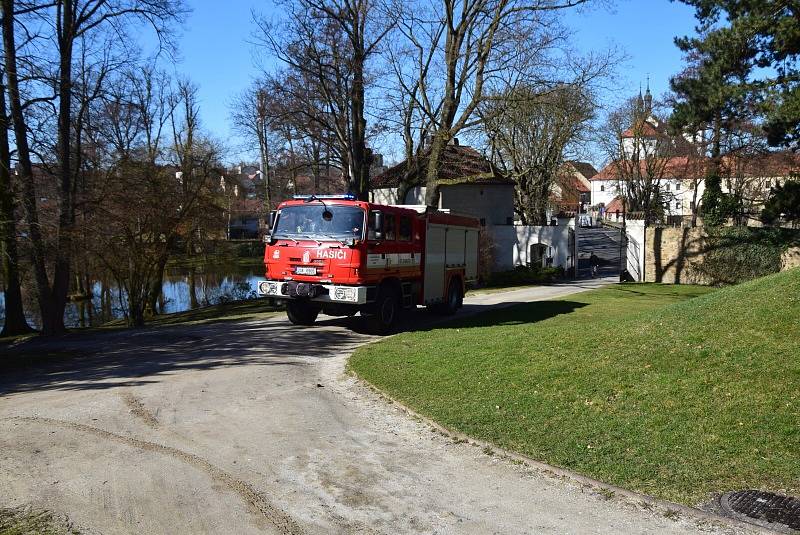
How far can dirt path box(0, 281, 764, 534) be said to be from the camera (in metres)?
5.02

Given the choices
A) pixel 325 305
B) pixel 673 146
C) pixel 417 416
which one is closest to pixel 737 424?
pixel 417 416

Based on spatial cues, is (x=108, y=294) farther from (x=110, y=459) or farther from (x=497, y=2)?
(x=110, y=459)

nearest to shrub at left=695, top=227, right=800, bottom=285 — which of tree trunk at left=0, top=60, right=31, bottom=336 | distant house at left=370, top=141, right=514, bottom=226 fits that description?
distant house at left=370, top=141, right=514, bottom=226

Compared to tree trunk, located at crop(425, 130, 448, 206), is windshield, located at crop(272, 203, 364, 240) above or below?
below

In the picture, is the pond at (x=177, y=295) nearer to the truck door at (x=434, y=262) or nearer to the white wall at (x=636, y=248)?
the truck door at (x=434, y=262)

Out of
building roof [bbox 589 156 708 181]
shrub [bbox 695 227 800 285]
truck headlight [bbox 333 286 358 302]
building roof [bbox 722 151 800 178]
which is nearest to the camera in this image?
truck headlight [bbox 333 286 358 302]

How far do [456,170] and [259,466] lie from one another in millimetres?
35237

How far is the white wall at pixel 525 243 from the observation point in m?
38.5

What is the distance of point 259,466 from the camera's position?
618cm

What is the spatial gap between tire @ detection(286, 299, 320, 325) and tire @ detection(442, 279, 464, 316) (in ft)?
12.7

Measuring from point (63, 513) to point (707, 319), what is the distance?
877cm

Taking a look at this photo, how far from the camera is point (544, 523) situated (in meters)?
5.04

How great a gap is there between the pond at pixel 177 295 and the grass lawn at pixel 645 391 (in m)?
20.8

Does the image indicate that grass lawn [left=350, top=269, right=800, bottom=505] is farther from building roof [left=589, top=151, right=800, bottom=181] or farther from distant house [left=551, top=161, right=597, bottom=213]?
distant house [left=551, top=161, right=597, bottom=213]
